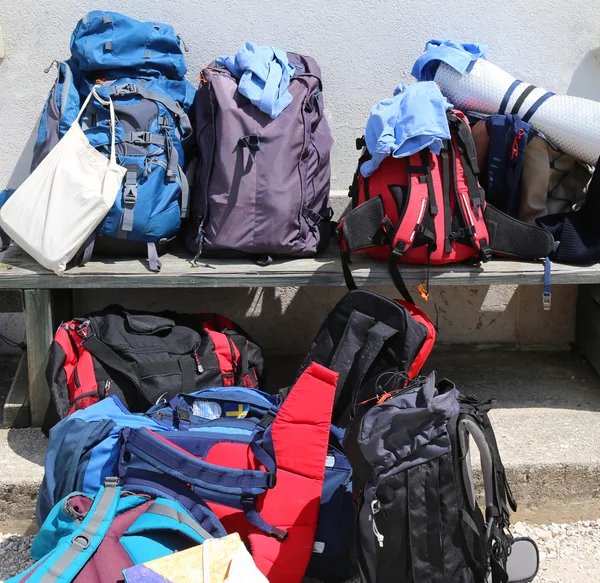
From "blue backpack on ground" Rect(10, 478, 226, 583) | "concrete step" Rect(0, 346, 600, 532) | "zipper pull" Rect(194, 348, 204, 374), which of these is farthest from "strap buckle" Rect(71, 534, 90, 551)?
"zipper pull" Rect(194, 348, 204, 374)

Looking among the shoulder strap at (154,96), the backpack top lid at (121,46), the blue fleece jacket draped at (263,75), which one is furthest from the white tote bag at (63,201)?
the blue fleece jacket draped at (263,75)

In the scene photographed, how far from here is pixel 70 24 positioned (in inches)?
128

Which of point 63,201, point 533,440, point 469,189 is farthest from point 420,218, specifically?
point 63,201

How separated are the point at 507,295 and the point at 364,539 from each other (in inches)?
68.3

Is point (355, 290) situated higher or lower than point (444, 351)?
higher

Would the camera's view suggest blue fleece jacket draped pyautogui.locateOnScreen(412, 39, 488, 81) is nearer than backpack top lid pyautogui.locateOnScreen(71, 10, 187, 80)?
No

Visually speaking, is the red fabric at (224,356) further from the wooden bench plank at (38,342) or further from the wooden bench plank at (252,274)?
the wooden bench plank at (38,342)

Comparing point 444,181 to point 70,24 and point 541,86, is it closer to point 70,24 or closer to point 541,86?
point 541,86

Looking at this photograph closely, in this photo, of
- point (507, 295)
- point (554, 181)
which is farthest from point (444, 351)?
point (554, 181)

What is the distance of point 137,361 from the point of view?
2.81 m

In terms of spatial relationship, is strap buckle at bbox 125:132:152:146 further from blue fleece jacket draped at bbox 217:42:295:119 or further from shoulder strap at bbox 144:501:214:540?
shoulder strap at bbox 144:501:214:540

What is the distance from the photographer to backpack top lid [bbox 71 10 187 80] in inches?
118

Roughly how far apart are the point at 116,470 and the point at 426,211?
1390mm

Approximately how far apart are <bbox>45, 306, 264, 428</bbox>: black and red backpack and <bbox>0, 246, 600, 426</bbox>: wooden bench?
0.14 metres
